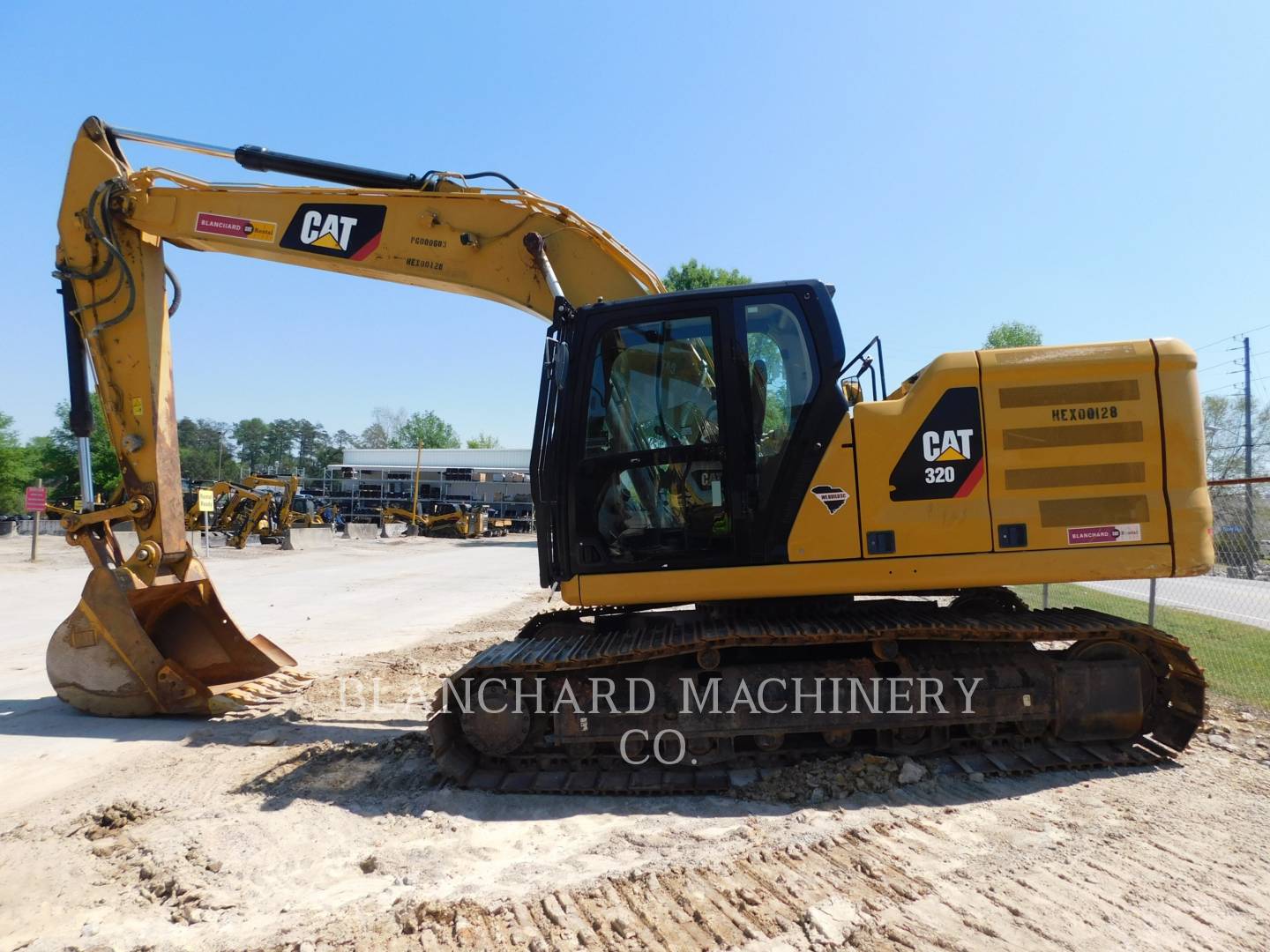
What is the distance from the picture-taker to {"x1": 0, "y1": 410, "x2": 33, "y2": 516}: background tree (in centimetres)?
4709

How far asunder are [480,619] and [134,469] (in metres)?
6.00

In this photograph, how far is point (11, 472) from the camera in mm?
47219

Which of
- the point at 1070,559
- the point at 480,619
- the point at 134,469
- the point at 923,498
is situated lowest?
the point at 480,619

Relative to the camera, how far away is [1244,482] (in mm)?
6828

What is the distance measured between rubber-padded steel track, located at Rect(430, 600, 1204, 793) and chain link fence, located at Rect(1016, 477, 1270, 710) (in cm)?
224

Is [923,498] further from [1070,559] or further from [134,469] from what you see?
[134,469]

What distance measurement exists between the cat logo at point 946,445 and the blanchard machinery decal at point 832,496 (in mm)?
536

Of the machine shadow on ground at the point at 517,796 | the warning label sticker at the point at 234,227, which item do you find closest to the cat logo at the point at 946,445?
the machine shadow on ground at the point at 517,796

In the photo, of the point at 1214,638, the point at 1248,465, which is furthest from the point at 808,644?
the point at 1248,465

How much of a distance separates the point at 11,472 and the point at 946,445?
58689 mm

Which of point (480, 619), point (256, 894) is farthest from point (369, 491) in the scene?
point (256, 894)

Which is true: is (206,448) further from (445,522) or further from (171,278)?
(171,278)

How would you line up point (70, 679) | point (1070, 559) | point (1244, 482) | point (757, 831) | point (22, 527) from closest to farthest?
point (757, 831) → point (1070, 559) → point (70, 679) → point (1244, 482) → point (22, 527)

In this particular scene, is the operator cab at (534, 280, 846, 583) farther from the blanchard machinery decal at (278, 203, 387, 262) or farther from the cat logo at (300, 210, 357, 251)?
the cat logo at (300, 210, 357, 251)
